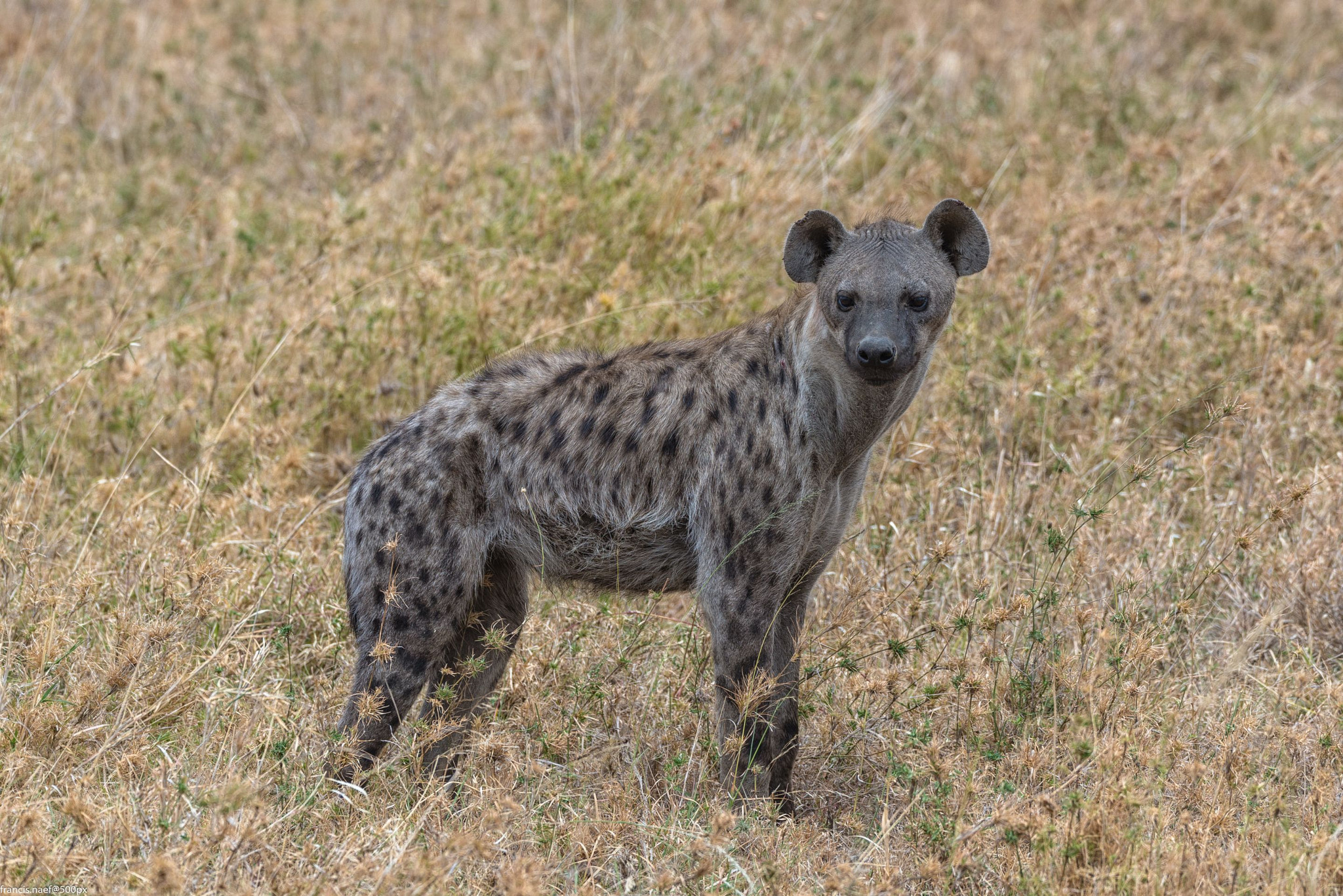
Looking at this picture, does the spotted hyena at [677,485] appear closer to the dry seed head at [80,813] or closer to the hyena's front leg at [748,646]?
the hyena's front leg at [748,646]

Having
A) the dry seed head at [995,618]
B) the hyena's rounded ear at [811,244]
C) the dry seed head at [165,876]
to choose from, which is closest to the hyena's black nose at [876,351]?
the hyena's rounded ear at [811,244]

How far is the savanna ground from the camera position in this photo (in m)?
3.81

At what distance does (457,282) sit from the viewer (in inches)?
252

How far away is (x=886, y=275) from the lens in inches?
162

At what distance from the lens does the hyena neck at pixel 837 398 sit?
13.6 feet

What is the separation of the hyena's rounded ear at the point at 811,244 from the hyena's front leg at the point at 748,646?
77 cm

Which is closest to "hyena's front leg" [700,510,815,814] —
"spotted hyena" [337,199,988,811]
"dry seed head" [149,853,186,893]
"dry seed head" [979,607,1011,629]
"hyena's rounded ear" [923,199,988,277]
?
"spotted hyena" [337,199,988,811]

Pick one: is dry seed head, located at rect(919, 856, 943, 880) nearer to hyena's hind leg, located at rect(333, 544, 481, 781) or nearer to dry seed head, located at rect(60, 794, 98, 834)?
hyena's hind leg, located at rect(333, 544, 481, 781)

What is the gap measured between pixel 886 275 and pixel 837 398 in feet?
1.15

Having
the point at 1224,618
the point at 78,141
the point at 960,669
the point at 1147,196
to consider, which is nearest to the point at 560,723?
the point at 960,669

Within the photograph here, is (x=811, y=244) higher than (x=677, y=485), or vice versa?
(x=811, y=244)

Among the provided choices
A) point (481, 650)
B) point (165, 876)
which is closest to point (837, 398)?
point (481, 650)

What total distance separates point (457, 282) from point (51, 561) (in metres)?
2.09

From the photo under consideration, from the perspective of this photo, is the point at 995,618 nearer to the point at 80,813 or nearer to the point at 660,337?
the point at 80,813
